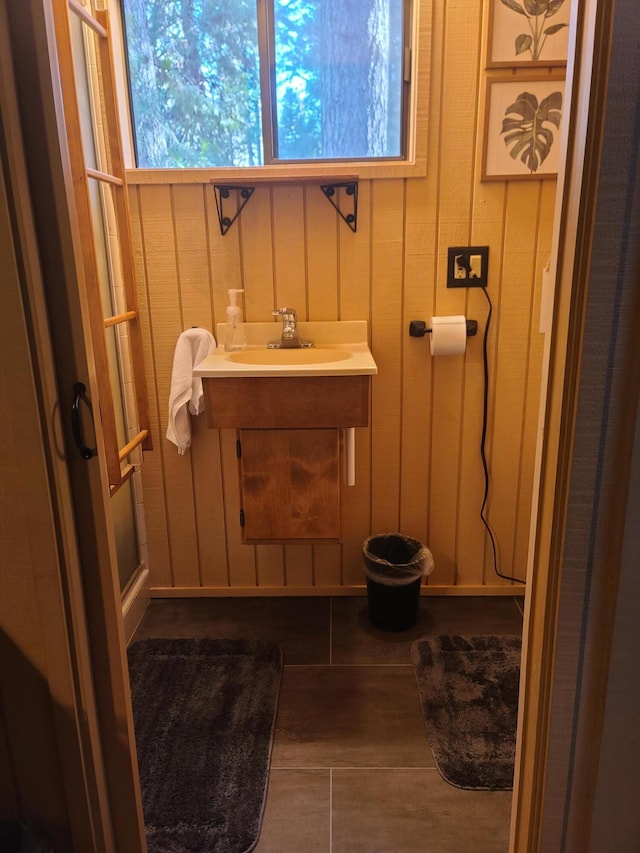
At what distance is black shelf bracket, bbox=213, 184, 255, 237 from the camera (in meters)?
2.04

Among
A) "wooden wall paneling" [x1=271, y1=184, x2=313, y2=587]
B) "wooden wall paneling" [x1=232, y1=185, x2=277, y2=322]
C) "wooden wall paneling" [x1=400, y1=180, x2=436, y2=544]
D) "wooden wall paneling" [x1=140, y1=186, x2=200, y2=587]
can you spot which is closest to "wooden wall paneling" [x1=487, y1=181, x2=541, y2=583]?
"wooden wall paneling" [x1=400, y1=180, x2=436, y2=544]

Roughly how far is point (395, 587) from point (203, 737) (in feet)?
2.56

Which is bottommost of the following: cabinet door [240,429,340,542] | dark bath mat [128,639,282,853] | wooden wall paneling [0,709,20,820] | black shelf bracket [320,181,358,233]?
dark bath mat [128,639,282,853]

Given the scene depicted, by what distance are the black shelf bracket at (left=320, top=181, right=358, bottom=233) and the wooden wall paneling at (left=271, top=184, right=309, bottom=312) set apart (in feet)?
0.32

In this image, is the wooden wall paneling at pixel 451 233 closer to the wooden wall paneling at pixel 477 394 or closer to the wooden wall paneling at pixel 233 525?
the wooden wall paneling at pixel 477 394

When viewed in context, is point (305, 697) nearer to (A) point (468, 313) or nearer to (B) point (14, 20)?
(A) point (468, 313)

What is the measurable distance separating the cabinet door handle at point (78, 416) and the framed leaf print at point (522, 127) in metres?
1.59

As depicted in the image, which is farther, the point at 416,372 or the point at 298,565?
the point at 298,565

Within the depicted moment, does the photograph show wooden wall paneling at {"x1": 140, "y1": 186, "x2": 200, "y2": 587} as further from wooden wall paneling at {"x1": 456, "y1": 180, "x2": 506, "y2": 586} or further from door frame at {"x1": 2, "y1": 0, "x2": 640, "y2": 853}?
door frame at {"x1": 2, "y1": 0, "x2": 640, "y2": 853}

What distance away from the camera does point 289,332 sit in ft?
6.91

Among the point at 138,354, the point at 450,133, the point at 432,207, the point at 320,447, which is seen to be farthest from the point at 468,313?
the point at 138,354

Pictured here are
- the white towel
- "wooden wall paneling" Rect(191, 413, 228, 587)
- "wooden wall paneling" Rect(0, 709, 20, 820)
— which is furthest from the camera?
"wooden wall paneling" Rect(191, 413, 228, 587)

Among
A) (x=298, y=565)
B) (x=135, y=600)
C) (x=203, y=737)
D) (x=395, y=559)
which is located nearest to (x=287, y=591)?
(x=298, y=565)

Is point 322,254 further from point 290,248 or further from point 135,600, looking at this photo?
point 135,600
